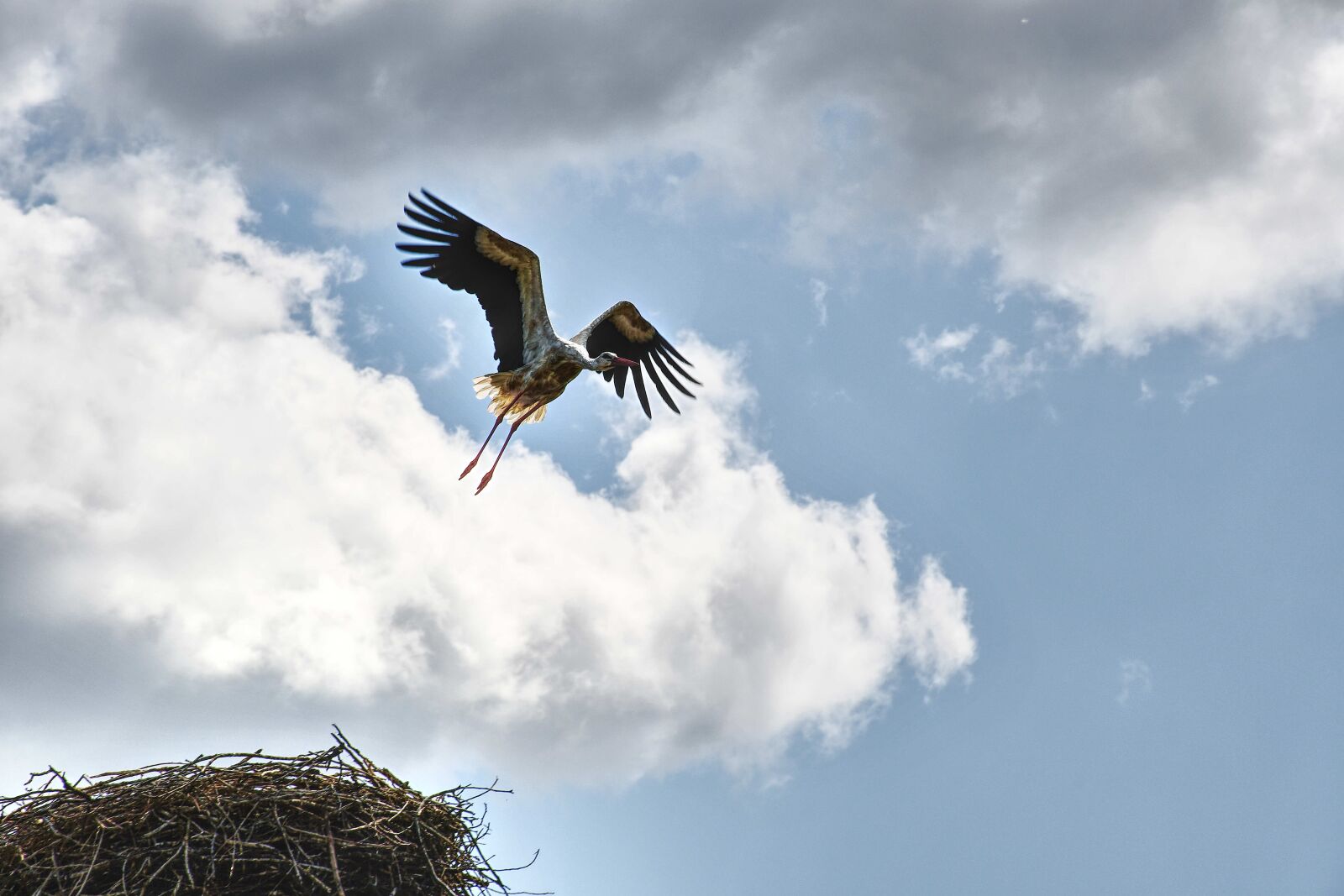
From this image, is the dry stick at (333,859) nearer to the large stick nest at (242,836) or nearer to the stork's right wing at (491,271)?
the large stick nest at (242,836)

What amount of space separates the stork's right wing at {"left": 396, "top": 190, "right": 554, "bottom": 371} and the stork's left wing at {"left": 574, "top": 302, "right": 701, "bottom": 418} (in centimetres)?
166

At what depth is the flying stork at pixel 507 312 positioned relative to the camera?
1405cm

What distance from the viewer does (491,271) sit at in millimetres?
14492

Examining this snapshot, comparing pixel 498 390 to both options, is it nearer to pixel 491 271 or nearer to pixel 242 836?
pixel 491 271

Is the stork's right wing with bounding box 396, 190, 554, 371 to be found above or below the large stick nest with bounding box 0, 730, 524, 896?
above

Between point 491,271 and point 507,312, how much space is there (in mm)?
527

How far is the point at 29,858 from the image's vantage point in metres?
8.66

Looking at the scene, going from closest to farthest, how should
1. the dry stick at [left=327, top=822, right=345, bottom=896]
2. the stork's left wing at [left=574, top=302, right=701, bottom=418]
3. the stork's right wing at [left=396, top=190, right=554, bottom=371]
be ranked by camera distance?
the dry stick at [left=327, top=822, right=345, bottom=896] → the stork's right wing at [left=396, top=190, right=554, bottom=371] → the stork's left wing at [left=574, top=302, right=701, bottom=418]

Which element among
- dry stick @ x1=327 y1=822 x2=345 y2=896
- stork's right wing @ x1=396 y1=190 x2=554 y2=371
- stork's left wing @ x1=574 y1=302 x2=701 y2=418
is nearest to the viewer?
dry stick @ x1=327 y1=822 x2=345 y2=896

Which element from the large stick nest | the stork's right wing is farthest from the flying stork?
the large stick nest

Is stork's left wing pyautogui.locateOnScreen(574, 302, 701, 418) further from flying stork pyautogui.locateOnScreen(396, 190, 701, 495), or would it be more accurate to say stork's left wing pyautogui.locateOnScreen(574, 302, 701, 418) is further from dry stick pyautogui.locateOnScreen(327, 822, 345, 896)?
dry stick pyautogui.locateOnScreen(327, 822, 345, 896)

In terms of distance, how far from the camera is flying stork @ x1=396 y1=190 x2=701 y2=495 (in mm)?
14047

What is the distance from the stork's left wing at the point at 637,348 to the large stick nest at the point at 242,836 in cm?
785

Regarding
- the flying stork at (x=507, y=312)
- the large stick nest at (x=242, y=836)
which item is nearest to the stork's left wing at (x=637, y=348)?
the flying stork at (x=507, y=312)
